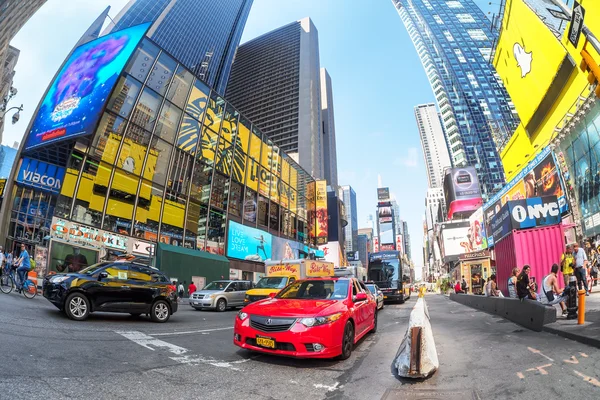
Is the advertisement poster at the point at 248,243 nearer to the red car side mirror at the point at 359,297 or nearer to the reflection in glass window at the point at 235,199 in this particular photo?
the reflection in glass window at the point at 235,199

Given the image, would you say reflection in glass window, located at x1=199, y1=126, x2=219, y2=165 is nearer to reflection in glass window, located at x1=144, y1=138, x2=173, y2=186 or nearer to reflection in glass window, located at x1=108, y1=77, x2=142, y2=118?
reflection in glass window, located at x1=144, y1=138, x2=173, y2=186

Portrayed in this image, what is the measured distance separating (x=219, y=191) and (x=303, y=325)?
2868cm

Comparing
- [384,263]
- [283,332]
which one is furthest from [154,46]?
[283,332]

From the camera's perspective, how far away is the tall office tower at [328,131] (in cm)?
13875

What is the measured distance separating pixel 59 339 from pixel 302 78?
115909mm

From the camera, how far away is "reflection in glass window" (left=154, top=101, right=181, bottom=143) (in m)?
26.0

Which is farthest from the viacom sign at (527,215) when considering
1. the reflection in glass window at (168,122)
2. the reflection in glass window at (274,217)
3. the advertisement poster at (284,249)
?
the reflection in glass window at (274,217)

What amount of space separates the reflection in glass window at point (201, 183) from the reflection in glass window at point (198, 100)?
464 cm

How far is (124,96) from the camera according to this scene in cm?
2294

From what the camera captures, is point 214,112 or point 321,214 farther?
point 321,214

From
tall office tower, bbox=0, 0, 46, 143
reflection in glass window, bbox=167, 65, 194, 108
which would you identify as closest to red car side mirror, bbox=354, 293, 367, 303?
reflection in glass window, bbox=167, 65, 194, 108

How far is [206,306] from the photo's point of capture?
51.9 feet

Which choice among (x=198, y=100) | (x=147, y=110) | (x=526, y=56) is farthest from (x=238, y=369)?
(x=526, y=56)

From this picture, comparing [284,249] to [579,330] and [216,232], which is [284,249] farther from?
[579,330]
